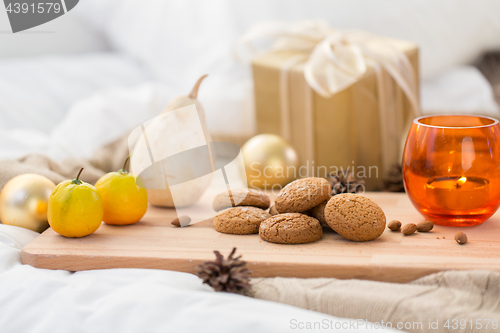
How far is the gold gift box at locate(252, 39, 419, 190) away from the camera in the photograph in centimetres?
91

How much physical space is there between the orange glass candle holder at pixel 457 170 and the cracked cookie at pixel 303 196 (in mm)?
125

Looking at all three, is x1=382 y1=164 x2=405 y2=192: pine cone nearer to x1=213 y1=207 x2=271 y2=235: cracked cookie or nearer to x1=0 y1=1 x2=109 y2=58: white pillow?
x1=213 y1=207 x2=271 y2=235: cracked cookie

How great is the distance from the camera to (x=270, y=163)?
2.97 ft

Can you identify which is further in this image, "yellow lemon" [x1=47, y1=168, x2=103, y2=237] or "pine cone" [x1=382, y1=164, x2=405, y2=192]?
"pine cone" [x1=382, y1=164, x2=405, y2=192]

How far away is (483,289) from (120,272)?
15.6 inches

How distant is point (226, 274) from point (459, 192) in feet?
1.03

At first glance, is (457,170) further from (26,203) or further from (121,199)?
(26,203)

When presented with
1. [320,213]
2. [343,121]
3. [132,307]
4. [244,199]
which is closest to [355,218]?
[320,213]

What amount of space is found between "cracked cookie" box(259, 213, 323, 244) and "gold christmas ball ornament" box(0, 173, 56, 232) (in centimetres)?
33

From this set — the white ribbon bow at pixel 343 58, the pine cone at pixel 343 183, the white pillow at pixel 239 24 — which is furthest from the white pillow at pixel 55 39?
the pine cone at pixel 343 183

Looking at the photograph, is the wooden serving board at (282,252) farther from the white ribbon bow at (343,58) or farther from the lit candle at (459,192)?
the white ribbon bow at (343,58)

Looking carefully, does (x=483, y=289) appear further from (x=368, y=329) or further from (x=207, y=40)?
(x=207, y=40)

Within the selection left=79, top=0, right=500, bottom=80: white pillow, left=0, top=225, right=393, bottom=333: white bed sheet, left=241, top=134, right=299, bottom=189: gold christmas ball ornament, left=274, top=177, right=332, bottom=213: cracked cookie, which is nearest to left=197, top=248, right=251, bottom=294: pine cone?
left=0, top=225, right=393, bottom=333: white bed sheet

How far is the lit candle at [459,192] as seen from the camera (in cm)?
58
